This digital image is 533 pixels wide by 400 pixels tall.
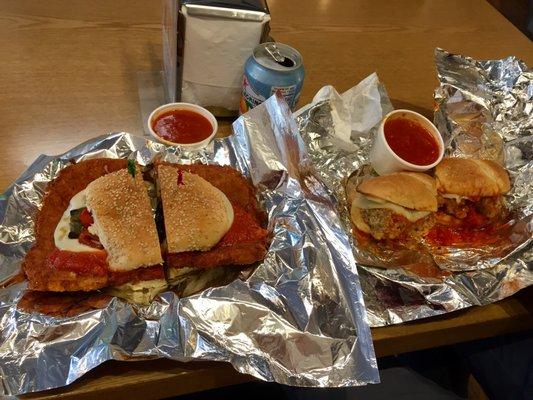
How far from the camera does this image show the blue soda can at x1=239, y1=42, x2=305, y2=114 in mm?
1279

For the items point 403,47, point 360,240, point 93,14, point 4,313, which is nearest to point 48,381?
point 4,313

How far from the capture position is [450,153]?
153 cm

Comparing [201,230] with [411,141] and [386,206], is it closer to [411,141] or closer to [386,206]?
[386,206]

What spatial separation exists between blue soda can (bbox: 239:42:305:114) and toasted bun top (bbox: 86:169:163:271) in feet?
1.42

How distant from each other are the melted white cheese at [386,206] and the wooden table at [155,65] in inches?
10.7

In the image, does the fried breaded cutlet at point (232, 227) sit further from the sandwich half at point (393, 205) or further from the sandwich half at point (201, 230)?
the sandwich half at point (393, 205)

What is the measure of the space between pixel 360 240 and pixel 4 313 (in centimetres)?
83

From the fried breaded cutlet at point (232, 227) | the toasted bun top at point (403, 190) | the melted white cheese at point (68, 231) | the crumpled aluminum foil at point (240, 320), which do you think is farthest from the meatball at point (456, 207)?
the melted white cheese at point (68, 231)

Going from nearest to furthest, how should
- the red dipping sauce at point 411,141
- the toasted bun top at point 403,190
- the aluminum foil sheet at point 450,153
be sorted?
the aluminum foil sheet at point 450,153 < the toasted bun top at point 403,190 < the red dipping sauce at point 411,141

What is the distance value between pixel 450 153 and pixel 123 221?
1.04 meters

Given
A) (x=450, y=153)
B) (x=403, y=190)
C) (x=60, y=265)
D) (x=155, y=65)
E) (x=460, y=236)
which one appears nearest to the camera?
(x=60, y=265)

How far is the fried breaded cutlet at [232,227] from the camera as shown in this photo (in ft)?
3.35

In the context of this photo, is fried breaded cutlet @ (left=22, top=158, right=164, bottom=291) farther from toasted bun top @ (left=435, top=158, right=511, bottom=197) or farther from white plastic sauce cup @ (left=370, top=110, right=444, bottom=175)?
toasted bun top @ (left=435, top=158, right=511, bottom=197)

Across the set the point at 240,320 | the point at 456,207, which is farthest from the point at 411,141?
the point at 240,320
